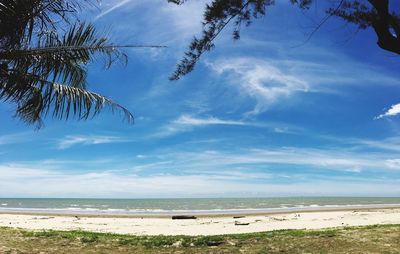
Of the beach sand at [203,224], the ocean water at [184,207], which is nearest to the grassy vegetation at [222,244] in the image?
the beach sand at [203,224]

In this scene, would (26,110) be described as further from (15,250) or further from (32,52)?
(15,250)

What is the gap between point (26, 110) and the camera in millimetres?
11062

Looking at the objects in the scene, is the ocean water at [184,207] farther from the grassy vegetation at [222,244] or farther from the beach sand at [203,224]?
the grassy vegetation at [222,244]

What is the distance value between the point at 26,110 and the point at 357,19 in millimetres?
8341

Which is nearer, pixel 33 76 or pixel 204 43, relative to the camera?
pixel 204 43

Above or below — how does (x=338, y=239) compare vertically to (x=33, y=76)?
below

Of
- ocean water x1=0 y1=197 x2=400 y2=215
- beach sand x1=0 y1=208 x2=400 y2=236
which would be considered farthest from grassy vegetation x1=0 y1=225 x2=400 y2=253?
ocean water x1=0 y1=197 x2=400 y2=215

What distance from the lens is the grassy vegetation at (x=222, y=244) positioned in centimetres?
1059

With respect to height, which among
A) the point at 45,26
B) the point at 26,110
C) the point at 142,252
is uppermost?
the point at 45,26

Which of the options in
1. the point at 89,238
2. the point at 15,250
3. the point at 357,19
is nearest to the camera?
the point at 357,19

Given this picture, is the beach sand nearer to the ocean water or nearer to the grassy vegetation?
the grassy vegetation

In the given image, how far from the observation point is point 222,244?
1176 centimetres

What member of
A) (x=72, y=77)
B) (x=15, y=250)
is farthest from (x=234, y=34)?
(x=15, y=250)

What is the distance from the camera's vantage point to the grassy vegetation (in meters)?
Result: 10.6
